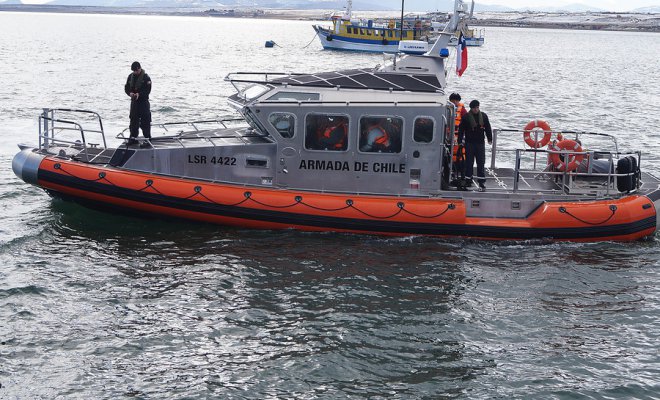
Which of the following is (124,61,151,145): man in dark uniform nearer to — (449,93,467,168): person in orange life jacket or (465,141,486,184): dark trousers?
(449,93,467,168): person in orange life jacket

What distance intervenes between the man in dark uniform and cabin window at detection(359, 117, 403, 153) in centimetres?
392

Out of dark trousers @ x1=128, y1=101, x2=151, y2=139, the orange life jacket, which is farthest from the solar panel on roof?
dark trousers @ x1=128, y1=101, x2=151, y2=139

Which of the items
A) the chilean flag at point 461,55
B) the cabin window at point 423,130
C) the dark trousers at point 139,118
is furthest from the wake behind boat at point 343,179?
the chilean flag at point 461,55

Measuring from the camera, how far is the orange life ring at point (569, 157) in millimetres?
13156

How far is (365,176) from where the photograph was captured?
42.4ft

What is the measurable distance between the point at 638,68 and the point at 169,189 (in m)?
59.2

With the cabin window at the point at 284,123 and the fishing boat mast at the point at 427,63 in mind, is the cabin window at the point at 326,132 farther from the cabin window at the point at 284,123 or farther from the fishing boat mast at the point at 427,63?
the fishing boat mast at the point at 427,63

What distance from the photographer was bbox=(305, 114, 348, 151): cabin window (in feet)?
41.8

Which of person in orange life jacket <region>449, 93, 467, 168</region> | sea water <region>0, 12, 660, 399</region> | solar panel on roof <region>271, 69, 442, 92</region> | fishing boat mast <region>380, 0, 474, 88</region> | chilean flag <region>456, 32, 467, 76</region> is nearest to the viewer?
sea water <region>0, 12, 660, 399</region>

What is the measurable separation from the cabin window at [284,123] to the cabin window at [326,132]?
0.23 meters

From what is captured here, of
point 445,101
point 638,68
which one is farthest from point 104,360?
point 638,68

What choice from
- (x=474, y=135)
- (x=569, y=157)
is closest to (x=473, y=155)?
(x=474, y=135)

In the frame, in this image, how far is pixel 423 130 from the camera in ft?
41.5

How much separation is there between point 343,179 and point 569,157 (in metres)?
4.06
